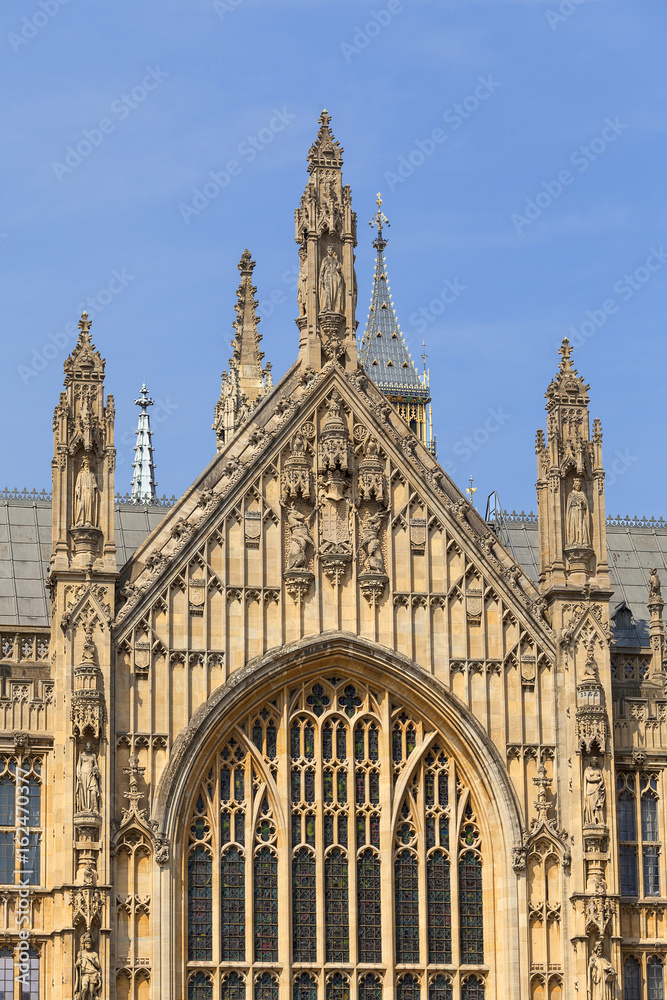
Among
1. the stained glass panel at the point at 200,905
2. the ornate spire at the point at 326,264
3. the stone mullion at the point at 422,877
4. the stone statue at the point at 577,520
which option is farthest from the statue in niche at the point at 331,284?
the stained glass panel at the point at 200,905

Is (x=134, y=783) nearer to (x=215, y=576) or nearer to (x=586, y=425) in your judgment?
(x=215, y=576)

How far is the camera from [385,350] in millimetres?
92938

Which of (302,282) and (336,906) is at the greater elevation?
(302,282)

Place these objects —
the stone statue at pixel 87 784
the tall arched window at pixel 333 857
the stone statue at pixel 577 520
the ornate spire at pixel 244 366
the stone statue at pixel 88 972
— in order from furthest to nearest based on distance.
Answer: the ornate spire at pixel 244 366
the stone statue at pixel 577 520
the tall arched window at pixel 333 857
the stone statue at pixel 87 784
the stone statue at pixel 88 972

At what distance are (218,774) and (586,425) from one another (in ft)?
41.7

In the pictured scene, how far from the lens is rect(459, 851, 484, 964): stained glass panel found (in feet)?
179

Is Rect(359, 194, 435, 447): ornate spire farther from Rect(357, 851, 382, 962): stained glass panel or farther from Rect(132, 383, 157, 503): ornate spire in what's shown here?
Rect(357, 851, 382, 962): stained glass panel

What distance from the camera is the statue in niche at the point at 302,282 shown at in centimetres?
5838

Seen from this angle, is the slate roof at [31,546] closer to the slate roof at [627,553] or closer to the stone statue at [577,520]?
the slate roof at [627,553]

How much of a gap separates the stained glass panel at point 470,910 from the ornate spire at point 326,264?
1249cm

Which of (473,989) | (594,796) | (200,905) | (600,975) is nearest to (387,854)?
(473,989)

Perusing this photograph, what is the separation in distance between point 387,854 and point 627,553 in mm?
17963

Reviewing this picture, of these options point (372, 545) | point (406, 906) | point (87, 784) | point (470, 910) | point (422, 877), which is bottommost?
point (470, 910)

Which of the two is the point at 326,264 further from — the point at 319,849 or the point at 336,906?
the point at 336,906
